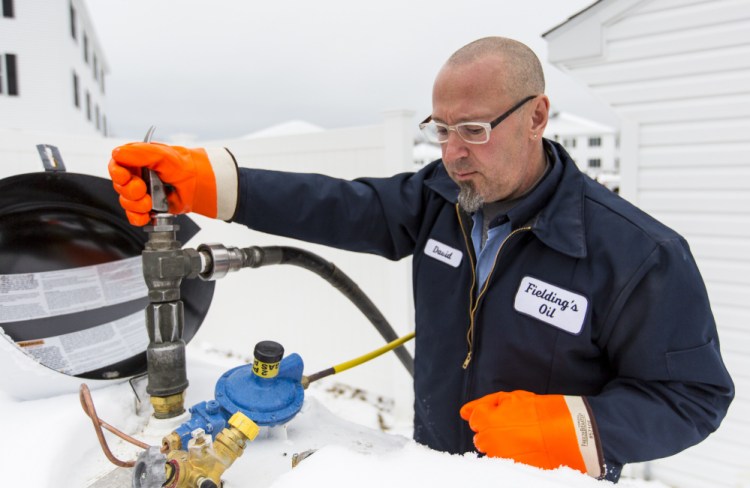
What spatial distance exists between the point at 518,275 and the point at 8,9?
160 inches

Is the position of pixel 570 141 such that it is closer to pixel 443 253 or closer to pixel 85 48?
pixel 85 48

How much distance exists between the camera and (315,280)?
137 inches

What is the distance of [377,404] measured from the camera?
3.36 m

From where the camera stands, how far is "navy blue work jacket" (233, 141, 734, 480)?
0.99 m

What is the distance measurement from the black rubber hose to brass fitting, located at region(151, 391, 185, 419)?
0.38 metres

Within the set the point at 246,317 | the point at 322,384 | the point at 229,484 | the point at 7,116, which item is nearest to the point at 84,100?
the point at 7,116

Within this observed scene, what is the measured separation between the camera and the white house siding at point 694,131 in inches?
93.7

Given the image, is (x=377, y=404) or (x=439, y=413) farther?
(x=377, y=404)

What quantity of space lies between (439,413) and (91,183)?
118cm

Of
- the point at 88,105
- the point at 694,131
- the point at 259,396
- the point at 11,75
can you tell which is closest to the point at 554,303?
the point at 259,396

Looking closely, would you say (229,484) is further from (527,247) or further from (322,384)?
(322,384)

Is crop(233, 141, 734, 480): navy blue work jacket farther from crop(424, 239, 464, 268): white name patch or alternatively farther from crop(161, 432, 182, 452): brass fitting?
crop(161, 432, 182, 452): brass fitting

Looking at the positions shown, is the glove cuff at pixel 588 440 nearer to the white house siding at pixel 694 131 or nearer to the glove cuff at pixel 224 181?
the glove cuff at pixel 224 181

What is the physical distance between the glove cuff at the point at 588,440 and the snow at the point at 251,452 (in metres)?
0.11
